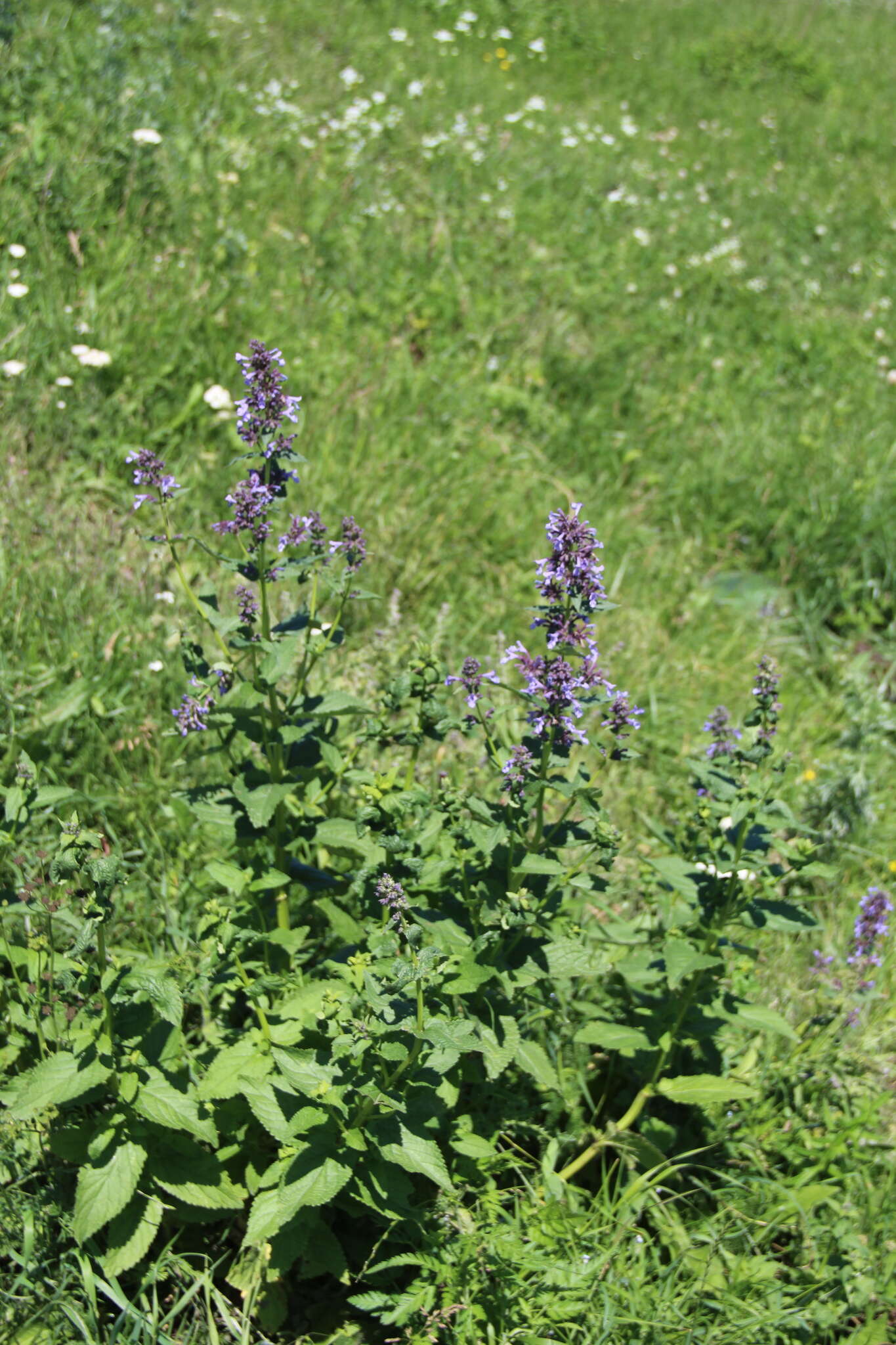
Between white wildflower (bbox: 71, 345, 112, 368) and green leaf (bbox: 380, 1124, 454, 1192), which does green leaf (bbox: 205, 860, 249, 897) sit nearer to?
green leaf (bbox: 380, 1124, 454, 1192)

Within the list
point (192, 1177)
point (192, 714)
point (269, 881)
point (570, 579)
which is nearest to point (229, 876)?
point (269, 881)

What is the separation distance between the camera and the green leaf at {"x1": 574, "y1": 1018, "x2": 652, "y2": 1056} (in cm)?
233

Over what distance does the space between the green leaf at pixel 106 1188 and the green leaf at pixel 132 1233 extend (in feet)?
0.21

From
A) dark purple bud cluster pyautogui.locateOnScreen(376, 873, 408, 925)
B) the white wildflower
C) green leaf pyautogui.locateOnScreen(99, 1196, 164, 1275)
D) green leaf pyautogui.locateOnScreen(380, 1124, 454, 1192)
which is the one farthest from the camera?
the white wildflower

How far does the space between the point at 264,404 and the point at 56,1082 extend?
1328 mm

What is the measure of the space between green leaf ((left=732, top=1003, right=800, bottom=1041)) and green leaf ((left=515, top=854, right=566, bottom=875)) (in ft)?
2.17

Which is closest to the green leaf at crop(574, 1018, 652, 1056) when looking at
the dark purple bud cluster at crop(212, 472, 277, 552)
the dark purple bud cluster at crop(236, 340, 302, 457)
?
the dark purple bud cluster at crop(212, 472, 277, 552)

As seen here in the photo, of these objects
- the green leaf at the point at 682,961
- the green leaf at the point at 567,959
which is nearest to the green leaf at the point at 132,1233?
the green leaf at the point at 567,959

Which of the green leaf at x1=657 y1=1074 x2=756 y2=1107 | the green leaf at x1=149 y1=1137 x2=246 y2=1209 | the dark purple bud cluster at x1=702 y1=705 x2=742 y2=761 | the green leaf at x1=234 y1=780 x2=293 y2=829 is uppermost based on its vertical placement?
the dark purple bud cluster at x1=702 y1=705 x2=742 y2=761

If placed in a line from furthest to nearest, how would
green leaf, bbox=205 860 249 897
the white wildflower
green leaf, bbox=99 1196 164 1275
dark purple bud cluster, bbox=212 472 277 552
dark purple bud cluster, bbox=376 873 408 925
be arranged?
the white wildflower, green leaf, bbox=205 860 249 897, dark purple bud cluster, bbox=212 472 277 552, green leaf, bbox=99 1196 164 1275, dark purple bud cluster, bbox=376 873 408 925

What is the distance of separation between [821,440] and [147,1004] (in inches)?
172

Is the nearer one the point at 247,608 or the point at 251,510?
the point at 251,510

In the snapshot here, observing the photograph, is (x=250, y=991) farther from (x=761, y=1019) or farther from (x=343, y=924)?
Result: (x=761, y=1019)

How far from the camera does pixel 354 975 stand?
6.45 feet
